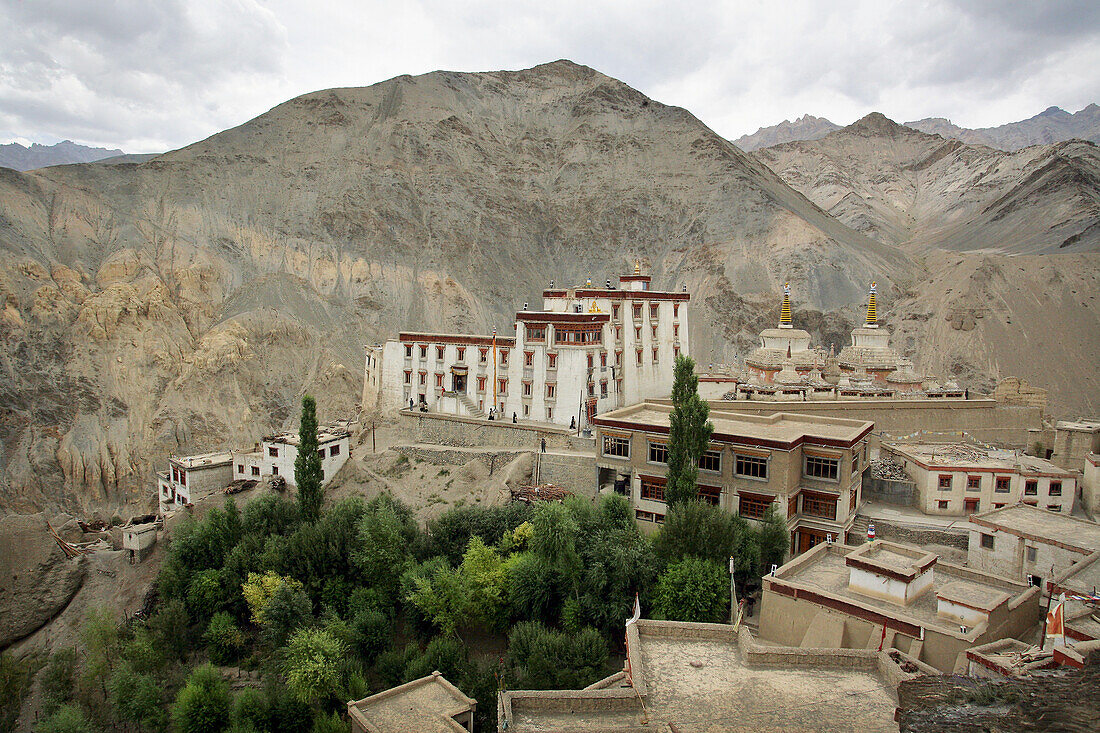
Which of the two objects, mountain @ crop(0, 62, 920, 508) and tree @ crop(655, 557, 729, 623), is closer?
tree @ crop(655, 557, 729, 623)

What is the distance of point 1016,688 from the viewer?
1043 cm

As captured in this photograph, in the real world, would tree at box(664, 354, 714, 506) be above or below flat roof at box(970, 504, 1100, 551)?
above

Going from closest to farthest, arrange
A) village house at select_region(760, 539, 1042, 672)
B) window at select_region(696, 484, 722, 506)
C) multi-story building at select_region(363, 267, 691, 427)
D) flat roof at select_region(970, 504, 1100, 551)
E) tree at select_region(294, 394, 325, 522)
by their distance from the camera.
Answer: village house at select_region(760, 539, 1042, 672) < flat roof at select_region(970, 504, 1100, 551) < window at select_region(696, 484, 722, 506) < tree at select_region(294, 394, 325, 522) < multi-story building at select_region(363, 267, 691, 427)

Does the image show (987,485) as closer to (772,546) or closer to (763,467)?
(763,467)

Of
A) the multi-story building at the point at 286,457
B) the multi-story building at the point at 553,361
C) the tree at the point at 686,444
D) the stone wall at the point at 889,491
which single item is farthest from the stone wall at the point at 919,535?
the multi-story building at the point at 286,457

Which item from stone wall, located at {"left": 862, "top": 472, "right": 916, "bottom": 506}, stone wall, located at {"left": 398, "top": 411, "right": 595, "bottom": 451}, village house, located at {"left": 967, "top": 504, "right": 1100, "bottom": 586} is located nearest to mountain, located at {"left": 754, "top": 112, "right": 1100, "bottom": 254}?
stone wall, located at {"left": 862, "top": 472, "right": 916, "bottom": 506}

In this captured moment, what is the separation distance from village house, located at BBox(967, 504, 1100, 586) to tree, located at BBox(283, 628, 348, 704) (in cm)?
2482

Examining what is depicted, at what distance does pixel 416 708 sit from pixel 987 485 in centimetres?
2762

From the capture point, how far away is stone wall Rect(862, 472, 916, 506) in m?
35.4

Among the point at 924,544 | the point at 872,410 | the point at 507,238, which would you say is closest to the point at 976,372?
the point at 872,410

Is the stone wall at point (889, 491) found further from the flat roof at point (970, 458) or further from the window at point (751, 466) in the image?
the window at point (751, 466)

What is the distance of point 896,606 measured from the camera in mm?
19750

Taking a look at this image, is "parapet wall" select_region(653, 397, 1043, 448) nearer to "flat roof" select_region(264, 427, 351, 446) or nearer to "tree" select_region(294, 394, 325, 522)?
"tree" select_region(294, 394, 325, 522)

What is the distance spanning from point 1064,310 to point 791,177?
96.5m
